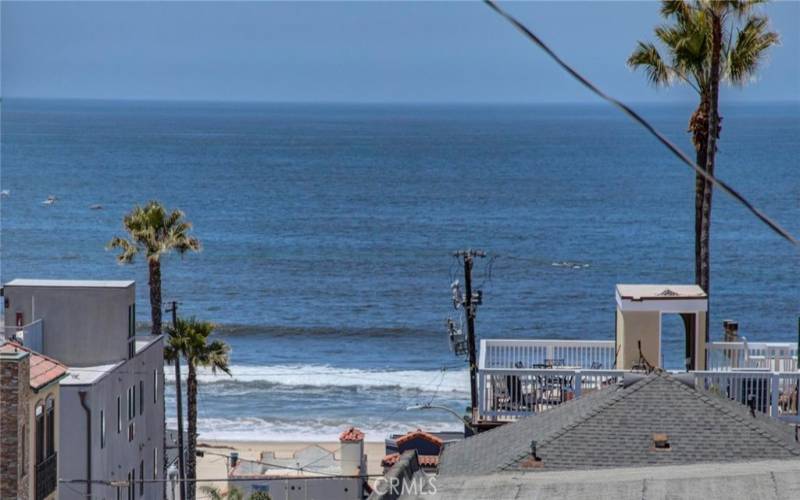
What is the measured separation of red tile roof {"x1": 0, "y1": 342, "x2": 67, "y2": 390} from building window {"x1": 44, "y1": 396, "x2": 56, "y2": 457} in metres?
0.36

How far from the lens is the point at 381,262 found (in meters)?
108

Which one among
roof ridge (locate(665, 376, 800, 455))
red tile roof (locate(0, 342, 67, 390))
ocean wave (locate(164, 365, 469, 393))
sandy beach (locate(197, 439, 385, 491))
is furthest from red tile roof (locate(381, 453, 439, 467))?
ocean wave (locate(164, 365, 469, 393))

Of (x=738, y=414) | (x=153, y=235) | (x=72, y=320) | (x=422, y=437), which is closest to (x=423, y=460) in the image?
(x=422, y=437)

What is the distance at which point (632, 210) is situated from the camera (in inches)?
5630

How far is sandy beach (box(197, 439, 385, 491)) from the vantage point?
159ft

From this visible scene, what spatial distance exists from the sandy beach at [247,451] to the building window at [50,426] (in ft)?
71.6

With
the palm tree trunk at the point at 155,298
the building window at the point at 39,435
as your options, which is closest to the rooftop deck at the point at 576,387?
the building window at the point at 39,435

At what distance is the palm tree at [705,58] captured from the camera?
28359 millimetres

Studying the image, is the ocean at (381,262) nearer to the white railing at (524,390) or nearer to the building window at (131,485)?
the building window at (131,485)

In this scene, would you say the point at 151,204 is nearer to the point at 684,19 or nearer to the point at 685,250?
the point at 684,19

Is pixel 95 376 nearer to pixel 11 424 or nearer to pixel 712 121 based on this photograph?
pixel 11 424

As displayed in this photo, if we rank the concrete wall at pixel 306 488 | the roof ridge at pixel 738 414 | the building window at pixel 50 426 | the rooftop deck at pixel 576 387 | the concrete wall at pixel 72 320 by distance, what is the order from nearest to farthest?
1. the roof ridge at pixel 738 414
2. the rooftop deck at pixel 576 387
3. the building window at pixel 50 426
4. the concrete wall at pixel 72 320
5. the concrete wall at pixel 306 488

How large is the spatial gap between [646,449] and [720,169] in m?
178

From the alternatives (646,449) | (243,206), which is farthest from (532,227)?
(646,449)
